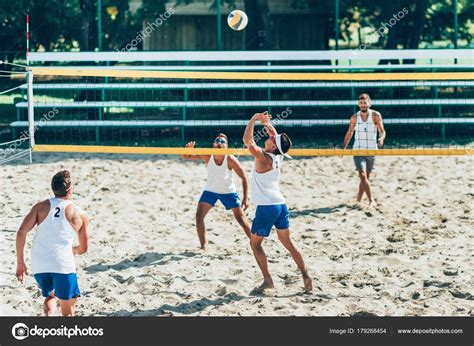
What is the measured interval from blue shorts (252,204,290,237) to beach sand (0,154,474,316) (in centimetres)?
60

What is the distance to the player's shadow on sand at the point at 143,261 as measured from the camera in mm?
9664

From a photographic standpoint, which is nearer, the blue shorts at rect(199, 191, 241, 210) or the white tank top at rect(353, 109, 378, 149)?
the blue shorts at rect(199, 191, 241, 210)

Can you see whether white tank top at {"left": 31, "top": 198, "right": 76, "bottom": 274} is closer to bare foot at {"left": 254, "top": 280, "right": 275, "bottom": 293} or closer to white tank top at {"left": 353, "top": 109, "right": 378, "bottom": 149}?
bare foot at {"left": 254, "top": 280, "right": 275, "bottom": 293}

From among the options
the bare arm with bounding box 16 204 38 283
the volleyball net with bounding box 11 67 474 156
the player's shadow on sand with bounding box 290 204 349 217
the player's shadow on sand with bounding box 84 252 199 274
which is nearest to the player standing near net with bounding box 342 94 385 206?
the player's shadow on sand with bounding box 290 204 349 217

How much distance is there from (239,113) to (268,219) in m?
9.44

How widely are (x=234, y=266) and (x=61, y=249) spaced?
2.89 metres

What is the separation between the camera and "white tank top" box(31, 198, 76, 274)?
A: 7180mm

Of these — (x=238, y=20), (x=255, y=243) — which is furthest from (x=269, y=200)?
(x=238, y=20)

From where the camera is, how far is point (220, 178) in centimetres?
1031

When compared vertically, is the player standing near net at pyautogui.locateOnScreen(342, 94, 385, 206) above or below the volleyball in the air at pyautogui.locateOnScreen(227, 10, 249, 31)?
below

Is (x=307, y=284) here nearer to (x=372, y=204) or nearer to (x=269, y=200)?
(x=269, y=200)

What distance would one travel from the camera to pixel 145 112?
1834cm
